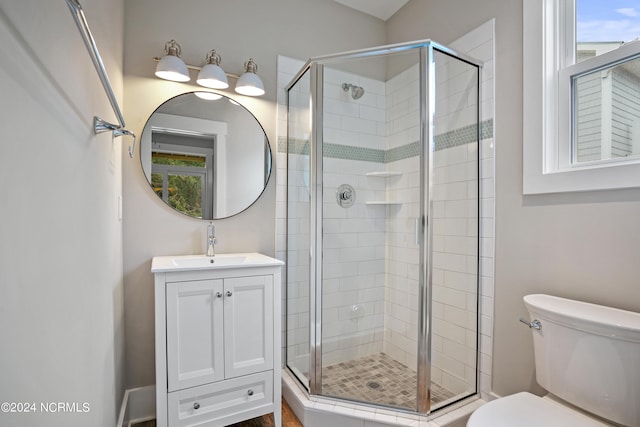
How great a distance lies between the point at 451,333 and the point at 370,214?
2.67 ft

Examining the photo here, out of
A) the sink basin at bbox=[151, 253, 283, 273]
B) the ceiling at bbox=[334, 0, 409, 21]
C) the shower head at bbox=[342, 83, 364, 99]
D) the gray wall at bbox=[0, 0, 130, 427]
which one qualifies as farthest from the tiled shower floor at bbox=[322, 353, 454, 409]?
the ceiling at bbox=[334, 0, 409, 21]

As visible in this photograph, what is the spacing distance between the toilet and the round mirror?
168cm

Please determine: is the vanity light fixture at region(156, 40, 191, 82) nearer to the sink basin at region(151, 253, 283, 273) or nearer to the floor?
the sink basin at region(151, 253, 283, 273)

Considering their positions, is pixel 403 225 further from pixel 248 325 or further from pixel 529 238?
pixel 248 325

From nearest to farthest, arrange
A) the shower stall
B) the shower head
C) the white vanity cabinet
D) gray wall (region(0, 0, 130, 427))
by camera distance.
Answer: gray wall (region(0, 0, 130, 427)), the white vanity cabinet, the shower stall, the shower head

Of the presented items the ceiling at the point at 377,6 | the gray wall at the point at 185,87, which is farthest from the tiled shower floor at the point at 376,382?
the ceiling at the point at 377,6

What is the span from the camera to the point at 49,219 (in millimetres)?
646

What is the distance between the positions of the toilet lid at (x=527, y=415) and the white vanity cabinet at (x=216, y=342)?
100 centimetres

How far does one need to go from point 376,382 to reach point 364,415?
→ 0.24 meters

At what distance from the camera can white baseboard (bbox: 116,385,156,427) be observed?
1753mm

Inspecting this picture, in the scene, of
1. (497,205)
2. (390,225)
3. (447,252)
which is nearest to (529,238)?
(497,205)

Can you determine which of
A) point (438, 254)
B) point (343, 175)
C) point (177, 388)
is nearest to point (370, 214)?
point (343, 175)

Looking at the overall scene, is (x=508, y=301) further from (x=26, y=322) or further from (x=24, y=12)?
(x=24, y=12)

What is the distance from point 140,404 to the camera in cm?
178
